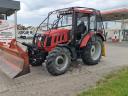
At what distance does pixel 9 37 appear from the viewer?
21469 millimetres

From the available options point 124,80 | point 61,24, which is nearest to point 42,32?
point 61,24

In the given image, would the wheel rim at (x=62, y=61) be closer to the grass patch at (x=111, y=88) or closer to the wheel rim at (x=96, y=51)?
the grass patch at (x=111, y=88)

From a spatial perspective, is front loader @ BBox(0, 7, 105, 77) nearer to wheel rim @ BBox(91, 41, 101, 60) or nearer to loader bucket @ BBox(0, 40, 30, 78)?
wheel rim @ BBox(91, 41, 101, 60)

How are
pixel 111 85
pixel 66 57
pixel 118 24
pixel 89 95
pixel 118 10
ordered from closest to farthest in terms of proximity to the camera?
1. pixel 89 95
2. pixel 111 85
3. pixel 66 57
4. pixel 118 10
5. pixel 118 24

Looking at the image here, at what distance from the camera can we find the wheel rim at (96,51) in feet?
36.1

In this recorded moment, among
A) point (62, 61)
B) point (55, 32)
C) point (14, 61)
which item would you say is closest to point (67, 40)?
point (55, 32)

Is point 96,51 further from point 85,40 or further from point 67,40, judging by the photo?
point 67,40

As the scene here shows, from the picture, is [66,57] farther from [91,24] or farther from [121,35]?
[121,35]

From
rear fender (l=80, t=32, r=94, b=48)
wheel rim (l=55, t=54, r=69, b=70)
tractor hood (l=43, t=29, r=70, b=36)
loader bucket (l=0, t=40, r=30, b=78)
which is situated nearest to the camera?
loader bucket (l=0, t=40, r=30, b=78)

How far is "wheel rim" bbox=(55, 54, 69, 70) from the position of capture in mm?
8977

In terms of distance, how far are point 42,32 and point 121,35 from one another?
27428 millimetres

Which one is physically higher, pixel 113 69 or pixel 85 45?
pixel 85 45

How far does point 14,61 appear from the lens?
845 centimetres

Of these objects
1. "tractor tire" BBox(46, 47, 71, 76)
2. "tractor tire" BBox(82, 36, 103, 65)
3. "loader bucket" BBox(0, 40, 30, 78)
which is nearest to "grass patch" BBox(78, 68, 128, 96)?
"tractor tire" BBox(46, 47, 71, 76)
